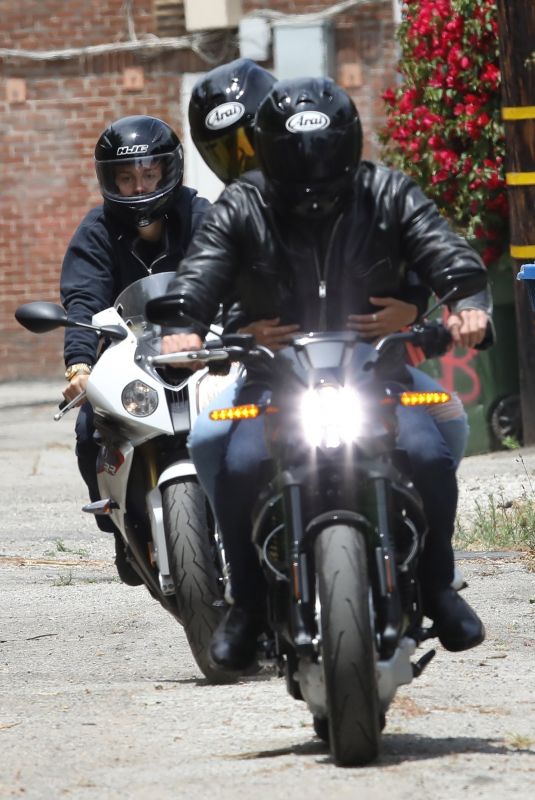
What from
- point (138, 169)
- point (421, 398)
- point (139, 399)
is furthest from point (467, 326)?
point (138, 169)

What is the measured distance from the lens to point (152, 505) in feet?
18.3

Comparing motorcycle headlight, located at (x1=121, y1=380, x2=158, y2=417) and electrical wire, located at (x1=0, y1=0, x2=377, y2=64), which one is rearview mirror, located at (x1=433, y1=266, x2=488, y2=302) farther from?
electrical wire, located at (x1=0, y1=0, x2=377, y2=64)

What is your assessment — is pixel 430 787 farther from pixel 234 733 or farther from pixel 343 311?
pixel 343 311

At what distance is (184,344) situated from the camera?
14.5ft

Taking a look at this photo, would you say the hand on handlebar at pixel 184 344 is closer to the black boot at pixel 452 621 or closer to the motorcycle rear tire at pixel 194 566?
the black boot at pixel 452 621

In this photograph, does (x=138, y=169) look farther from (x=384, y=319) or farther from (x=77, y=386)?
(x=384, y=319)

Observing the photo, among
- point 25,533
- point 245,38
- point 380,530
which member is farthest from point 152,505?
point 245,38

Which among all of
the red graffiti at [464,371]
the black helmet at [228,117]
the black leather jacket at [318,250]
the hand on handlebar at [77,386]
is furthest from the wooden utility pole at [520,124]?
the black leather jacket at [318,250]

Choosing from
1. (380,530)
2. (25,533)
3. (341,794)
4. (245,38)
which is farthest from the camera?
(245,38)

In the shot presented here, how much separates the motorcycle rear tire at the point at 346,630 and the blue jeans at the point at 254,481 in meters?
0.33

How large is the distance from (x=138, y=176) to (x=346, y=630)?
8.73 feet

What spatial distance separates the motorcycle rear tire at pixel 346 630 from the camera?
3.93 metres

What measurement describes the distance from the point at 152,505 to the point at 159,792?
1.73 meters

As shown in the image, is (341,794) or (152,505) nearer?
(341,794)
